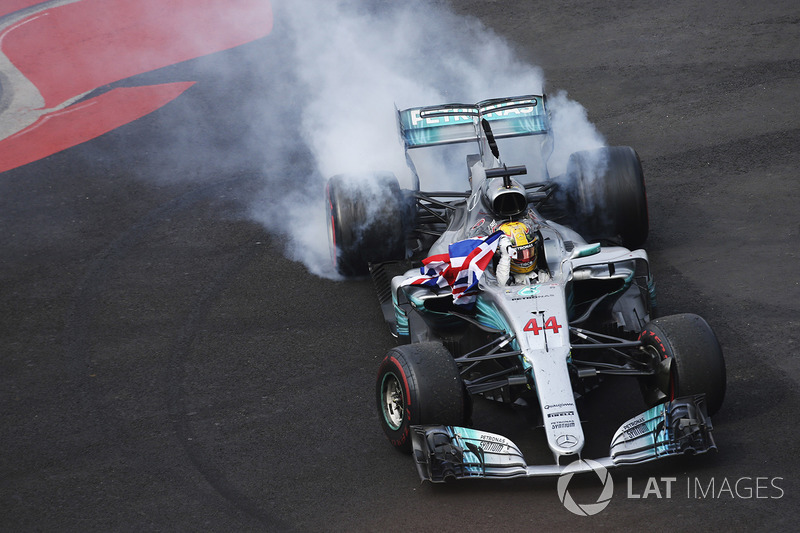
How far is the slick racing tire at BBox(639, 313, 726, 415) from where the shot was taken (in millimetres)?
6777

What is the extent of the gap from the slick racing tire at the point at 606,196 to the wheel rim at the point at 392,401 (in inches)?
124

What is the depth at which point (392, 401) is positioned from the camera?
7234 mm

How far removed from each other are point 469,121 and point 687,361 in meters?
4.13

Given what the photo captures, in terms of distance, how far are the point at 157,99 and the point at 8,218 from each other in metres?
3.73

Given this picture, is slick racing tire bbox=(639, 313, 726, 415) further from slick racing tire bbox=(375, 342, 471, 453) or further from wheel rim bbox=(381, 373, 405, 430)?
wheel rim bbox=(381, 373, 405, 430)

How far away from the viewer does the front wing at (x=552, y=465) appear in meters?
6.45

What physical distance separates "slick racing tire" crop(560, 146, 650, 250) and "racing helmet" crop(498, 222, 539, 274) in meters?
1.73

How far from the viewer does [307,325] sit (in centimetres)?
918

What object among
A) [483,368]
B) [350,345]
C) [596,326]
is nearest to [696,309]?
[596,326]

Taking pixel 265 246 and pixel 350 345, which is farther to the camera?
pixel 265 246

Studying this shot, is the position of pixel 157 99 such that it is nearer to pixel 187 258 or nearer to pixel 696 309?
pixel 187 258

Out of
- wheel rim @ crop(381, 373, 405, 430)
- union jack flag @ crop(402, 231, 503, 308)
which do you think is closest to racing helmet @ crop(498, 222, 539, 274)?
union jack flag @ crop(402, 231, 503, 308)

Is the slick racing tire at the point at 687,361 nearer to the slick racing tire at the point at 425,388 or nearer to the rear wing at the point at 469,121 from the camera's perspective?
the slick racing tire at the point at 425,388

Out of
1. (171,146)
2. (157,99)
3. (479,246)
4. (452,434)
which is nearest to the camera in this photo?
(452,434)
